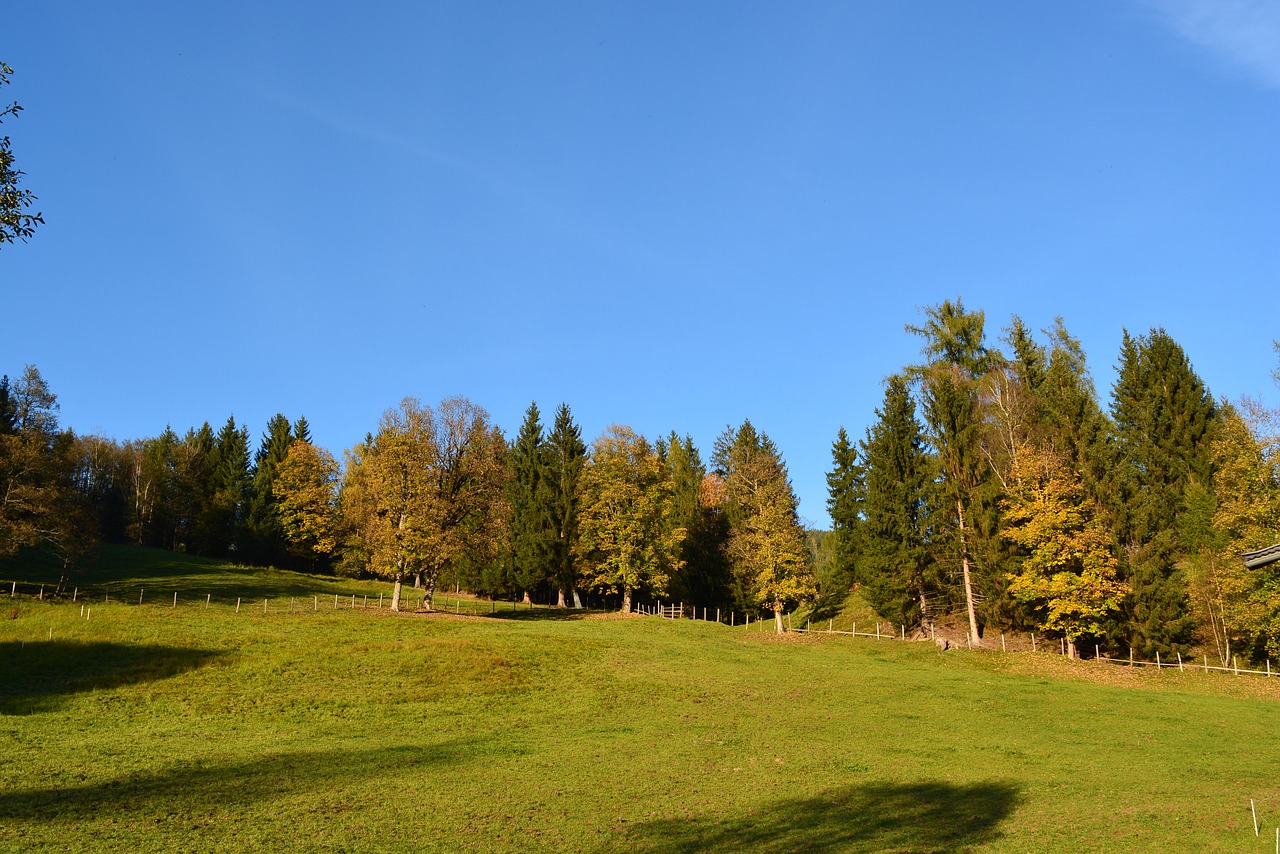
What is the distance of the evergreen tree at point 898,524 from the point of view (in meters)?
53.8

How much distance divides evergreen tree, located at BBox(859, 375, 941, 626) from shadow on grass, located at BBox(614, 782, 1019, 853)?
36.7 m

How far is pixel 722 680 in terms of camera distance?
3547 cm

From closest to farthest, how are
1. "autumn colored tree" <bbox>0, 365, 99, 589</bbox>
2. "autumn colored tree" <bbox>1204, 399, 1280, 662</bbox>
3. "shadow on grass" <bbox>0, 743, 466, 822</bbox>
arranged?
1. "shadow on grass" <bbox>0, 743, 466, 822</bbox>
2. "autumn colored tree" <bbox>1204, 399, 1280, 662</bbox>
3. "autumn colored tree" <bbox>0, 365, 99, 589</bbox>

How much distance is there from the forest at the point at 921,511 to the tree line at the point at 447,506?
0.25 meters

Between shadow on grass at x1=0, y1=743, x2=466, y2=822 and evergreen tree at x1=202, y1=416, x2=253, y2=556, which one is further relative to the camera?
evergreen tree at x1=202, y1=416, x2=253, y2=556

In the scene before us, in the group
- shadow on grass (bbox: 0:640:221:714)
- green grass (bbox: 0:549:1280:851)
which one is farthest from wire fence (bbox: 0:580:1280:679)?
shadow on grass (bbox: 0:640:221:714)

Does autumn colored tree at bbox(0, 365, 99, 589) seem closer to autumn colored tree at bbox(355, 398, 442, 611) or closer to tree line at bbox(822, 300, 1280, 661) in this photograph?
autumn colored tree at bbox(355, 398, 442, 611)

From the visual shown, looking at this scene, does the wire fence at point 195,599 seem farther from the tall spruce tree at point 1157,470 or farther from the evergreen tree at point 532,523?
the tall spruce tree at point 1157,470

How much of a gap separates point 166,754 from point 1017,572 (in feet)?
154

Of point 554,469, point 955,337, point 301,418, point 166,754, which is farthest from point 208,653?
point 301,418

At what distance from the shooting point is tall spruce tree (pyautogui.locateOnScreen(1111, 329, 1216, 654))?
144 feet

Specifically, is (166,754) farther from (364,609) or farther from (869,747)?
(364,609)

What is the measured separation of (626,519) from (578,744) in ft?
138

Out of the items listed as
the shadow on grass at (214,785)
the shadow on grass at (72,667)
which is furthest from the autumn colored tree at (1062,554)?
the shadow on grass at (72,667)
